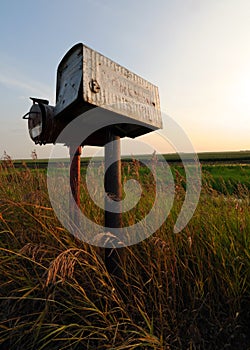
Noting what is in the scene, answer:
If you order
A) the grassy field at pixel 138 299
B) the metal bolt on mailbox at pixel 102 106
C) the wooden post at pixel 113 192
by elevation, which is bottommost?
the grassy field at pixel 138 299

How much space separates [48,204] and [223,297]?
1.66 m

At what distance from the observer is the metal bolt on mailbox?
3.99 ft

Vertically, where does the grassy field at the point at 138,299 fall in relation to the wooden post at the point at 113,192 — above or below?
below

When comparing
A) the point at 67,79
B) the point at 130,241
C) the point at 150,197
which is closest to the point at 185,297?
the point at 130,241

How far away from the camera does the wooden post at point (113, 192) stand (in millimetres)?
1409

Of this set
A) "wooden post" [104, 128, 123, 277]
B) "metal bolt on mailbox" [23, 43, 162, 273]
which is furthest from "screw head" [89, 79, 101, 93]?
"wooden post" [104, 128, 123, 277]

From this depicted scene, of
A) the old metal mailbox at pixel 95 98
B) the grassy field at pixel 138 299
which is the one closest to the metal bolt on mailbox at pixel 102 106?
the old metal mailbox at pixel 95 98

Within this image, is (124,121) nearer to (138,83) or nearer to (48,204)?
(138,83)

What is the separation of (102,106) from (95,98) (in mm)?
60

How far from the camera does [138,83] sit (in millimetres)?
1507

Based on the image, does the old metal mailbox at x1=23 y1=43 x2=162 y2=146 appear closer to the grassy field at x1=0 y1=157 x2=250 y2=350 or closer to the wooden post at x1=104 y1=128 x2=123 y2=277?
the wooden post at x1=104 y1=128 x2=123 y2=277

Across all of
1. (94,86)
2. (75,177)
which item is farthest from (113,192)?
(94,86)

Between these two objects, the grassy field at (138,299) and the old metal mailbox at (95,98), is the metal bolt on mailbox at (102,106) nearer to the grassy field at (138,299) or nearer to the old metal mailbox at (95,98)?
the old metal mailbox at (95,98)

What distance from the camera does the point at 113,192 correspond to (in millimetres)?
1460
